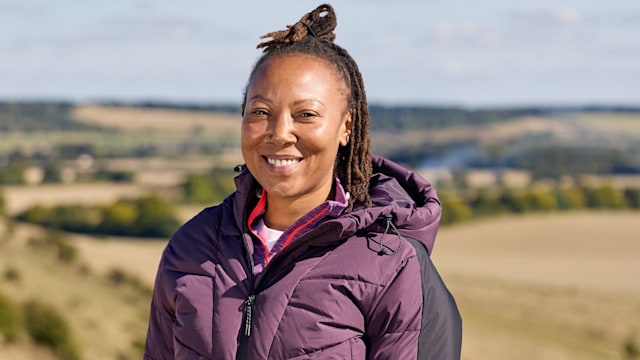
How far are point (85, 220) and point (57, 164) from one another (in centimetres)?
3617

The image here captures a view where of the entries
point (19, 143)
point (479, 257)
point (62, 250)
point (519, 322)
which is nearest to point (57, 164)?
point (19, 143)

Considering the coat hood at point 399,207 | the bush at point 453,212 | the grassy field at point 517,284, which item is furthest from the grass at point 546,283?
the coat hood at point 399,207

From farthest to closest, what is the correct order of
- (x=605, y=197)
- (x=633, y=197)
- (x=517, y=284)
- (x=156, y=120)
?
(x=156, y=120)
(x=605, y=197)
(x=633, y=197)
(x=517, y=284)

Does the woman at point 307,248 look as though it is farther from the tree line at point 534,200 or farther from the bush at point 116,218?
the tree line at point 534,200

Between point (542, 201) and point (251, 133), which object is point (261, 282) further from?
point (542, 201)

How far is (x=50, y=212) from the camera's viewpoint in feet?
249

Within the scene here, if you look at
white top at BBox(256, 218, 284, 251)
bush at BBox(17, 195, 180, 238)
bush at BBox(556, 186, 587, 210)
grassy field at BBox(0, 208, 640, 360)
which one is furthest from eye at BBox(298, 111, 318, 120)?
bush at BBox(556, 186, 587, 210)

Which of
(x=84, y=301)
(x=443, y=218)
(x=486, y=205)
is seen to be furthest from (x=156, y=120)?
(x=84, y=301)

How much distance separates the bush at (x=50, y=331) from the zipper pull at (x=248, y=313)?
17.4m

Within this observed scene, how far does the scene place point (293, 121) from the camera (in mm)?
3014

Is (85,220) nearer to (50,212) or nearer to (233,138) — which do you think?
(50,212)

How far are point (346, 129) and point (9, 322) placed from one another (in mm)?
17343

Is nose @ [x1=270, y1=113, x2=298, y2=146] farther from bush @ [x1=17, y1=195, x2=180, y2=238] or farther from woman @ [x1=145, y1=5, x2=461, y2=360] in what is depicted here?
bush @ [x1=17, y1=195, x2=180, y2=238]

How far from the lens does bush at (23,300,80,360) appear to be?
64.5 ft
